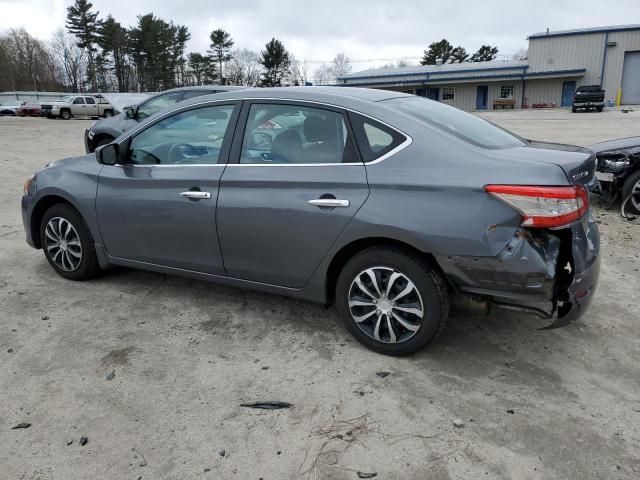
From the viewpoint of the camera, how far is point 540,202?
2.79 meters

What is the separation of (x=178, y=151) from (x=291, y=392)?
6.75ft

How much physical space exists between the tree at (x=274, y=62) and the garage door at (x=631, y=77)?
137ft

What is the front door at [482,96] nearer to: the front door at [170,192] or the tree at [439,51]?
the tree at [439,51]

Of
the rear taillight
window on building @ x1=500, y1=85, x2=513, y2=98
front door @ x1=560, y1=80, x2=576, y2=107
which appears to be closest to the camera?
the rear taillight

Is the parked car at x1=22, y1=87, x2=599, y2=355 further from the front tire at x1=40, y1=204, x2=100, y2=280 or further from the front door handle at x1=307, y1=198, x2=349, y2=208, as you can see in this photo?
the front tire at x1=40, y1=204, x2=100, y2=280

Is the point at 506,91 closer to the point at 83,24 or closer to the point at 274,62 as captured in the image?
the point at 274,62

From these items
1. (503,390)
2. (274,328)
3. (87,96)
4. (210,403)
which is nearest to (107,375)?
(210,403)

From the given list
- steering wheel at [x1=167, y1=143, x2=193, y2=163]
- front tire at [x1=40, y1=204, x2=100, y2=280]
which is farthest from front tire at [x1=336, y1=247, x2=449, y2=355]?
front tire at [x1=40, y1=204, x2=100, y2=280]

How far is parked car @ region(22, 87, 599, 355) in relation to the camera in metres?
2.88

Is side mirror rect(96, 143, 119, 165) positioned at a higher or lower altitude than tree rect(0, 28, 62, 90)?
lower

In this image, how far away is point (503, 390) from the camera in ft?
9.91

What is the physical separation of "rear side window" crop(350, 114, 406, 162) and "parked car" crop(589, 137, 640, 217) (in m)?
4.77

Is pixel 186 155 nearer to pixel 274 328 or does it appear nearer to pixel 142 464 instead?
pixel 274 328

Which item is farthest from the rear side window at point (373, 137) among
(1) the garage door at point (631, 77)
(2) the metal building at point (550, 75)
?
(1) the garage door at point (631, 77)
